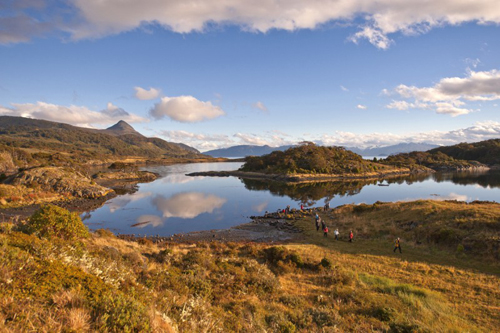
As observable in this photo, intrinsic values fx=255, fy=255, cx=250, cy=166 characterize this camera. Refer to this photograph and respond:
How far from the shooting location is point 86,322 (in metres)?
5.82

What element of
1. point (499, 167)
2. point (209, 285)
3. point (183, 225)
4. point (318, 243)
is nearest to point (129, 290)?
point (209, 285)

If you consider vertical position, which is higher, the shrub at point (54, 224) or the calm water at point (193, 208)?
the shrub at point (54, 224)

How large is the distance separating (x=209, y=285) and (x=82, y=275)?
5.94 meters

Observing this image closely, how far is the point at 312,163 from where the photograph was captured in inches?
4990

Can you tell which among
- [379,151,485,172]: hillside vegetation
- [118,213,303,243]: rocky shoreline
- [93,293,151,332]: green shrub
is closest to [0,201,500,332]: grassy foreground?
[93,293,151,332]: green shrub

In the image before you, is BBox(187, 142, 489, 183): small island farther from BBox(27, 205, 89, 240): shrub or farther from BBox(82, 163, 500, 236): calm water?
BBox(27, 205, 89, 240): shrub

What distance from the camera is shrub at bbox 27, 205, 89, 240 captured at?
1520 cm

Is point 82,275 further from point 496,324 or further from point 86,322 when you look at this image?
point 496,324

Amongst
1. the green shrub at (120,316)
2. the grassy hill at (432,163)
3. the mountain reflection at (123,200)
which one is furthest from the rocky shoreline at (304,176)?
the green shrub at (120,316)

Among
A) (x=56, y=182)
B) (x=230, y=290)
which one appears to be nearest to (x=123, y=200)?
(x=56, y=182)

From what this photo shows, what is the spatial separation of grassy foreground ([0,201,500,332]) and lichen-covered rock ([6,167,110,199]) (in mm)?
45172

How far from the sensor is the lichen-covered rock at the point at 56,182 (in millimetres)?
53938

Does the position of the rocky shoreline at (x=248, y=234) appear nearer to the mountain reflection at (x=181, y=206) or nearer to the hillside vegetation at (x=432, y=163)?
the mountain reflection at (x=181, y=206)

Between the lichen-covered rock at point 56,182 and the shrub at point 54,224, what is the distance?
47061 mm
